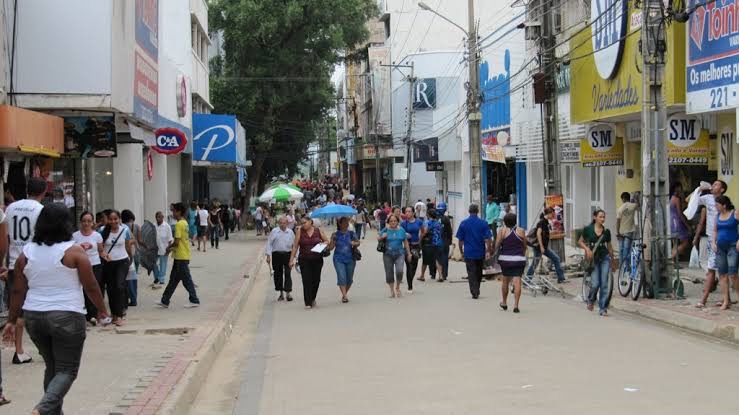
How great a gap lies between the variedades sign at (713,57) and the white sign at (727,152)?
3.29 feet

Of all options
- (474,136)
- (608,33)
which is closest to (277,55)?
(474,136)

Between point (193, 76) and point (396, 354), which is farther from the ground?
point (193, 76)

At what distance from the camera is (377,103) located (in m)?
73.0

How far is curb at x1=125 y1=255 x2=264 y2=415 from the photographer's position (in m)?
7.79

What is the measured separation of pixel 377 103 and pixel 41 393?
215 ft

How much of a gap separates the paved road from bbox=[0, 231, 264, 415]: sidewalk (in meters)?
0.63

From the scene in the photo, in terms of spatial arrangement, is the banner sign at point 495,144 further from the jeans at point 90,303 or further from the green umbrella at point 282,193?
the jeans at point 90,303

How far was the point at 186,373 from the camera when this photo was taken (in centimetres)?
932

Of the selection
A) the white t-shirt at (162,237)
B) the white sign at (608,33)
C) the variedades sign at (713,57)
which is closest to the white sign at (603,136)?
the white sign at (608,33)

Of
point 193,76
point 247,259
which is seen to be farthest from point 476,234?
point 193,76

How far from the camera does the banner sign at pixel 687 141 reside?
18.2 metres

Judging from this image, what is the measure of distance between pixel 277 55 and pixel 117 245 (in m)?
37.3

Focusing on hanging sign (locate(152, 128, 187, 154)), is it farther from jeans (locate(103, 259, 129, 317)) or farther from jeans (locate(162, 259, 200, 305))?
jeans (locate(103, 259, 129, 317))

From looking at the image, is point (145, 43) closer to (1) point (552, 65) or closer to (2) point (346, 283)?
(2) point (346, 283)
